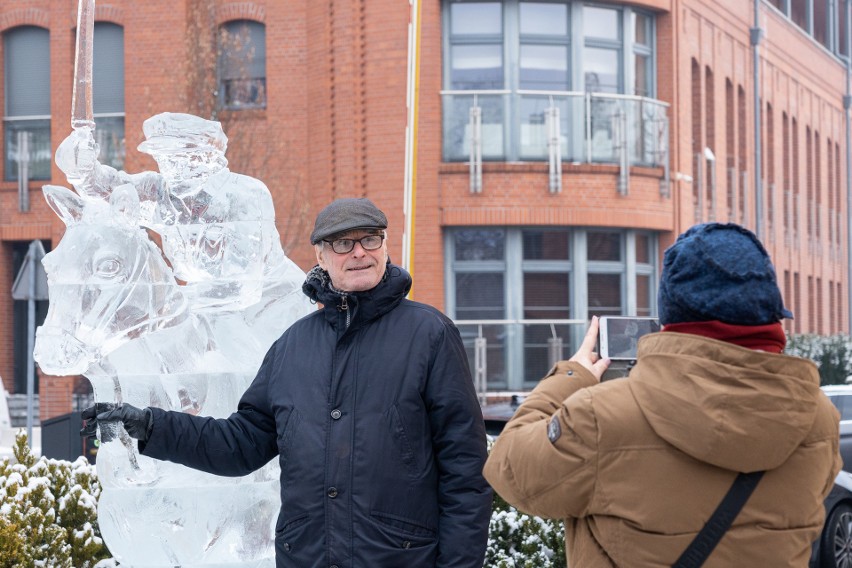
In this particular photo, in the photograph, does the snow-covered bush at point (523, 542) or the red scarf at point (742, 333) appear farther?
the snow-covered bush at point (523, 542)

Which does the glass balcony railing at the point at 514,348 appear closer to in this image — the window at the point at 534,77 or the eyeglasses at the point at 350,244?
the window at the point at 534,77

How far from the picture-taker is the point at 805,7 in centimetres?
3872

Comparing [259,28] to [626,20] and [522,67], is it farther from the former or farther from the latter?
[626,20]

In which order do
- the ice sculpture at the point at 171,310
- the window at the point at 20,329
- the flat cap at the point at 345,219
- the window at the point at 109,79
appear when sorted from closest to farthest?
the flat cap at the point at 345,219
the ice sculpture at the point at 171,310
the window at the point at 109,79
the window at the point at 20,329

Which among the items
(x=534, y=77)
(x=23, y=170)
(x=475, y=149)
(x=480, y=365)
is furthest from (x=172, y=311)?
(x=23, y=170)

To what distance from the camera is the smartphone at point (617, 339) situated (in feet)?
9.44

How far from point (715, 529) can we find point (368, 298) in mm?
1565

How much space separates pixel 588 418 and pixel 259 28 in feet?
68.4

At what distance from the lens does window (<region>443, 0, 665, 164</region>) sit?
2095cm

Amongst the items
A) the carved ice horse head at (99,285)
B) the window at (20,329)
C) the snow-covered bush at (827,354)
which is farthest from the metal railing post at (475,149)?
the carved ice horse head at (99,285)

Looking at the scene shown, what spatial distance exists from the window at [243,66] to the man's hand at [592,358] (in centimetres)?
1980

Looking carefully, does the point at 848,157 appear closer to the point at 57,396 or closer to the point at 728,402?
A: the point at 57,396

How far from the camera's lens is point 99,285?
4617mm

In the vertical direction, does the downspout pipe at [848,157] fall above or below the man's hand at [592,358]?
above
